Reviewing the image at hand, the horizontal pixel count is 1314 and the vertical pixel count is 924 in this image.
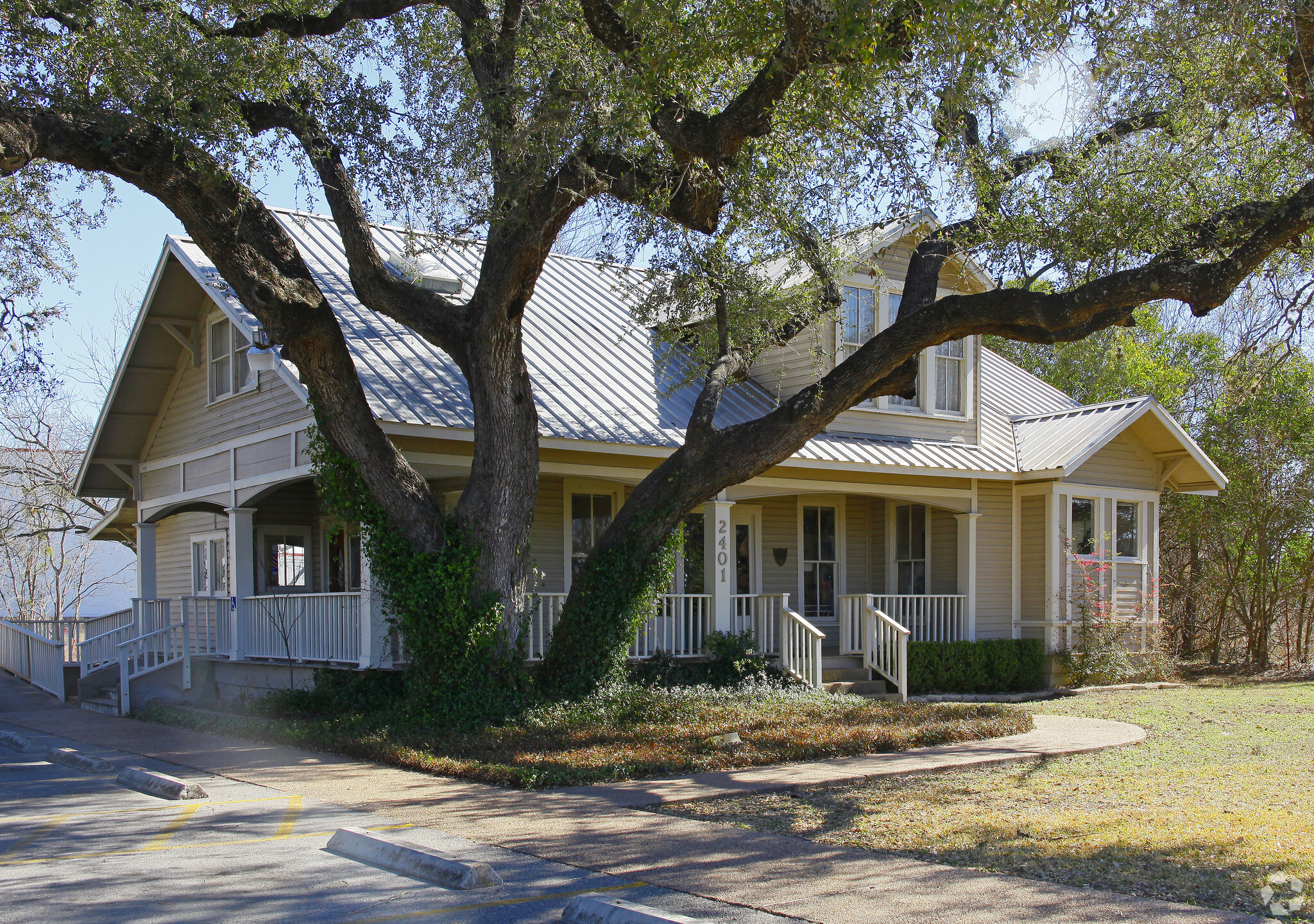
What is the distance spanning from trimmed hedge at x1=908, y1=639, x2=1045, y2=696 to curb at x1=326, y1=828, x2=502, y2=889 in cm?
1163

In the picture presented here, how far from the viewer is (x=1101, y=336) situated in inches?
718

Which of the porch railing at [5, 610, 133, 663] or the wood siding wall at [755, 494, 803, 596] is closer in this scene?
the porch railing at [5, 610, 133, 663]

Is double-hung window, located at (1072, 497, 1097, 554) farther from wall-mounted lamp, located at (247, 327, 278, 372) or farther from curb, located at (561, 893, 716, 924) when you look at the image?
curb, located at (561, 893, 716, 924)

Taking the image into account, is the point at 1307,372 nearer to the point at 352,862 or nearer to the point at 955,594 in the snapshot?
the point at 955,594

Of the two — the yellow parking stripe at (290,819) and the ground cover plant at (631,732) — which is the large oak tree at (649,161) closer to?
the ground cover plant at (631,732)

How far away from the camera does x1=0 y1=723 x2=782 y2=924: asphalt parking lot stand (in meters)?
5.78

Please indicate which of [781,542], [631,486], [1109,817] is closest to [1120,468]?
[781,542]

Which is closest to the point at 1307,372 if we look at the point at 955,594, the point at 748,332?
the point at 955,594

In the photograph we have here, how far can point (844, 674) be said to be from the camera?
1694 centimetres

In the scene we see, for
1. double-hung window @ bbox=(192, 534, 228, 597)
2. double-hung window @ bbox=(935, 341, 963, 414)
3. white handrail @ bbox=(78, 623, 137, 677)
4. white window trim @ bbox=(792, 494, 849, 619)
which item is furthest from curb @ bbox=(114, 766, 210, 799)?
double-hung window @ bbox=(935, 341, 963, 414)

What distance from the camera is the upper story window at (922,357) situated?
18.4 meters

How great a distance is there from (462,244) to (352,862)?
8.72 meters

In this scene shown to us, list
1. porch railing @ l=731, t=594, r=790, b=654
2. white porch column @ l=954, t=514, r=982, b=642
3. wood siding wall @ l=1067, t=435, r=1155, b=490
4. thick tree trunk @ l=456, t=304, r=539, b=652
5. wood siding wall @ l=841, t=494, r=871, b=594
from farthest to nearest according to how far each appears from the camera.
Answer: wood siding wall @ l=841, t=494, r=871, b=594, wood siding wall @ l=1067, t=435, r=1155, b=490, white porch column @ l=954, t=514, r=982, b=642, porch railing @ l=731, t=594, r=790, b=654, thick tree trunk @ l=456, t=304, r=539, b=652

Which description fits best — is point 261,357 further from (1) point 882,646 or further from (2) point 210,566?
(1) point 882,646
